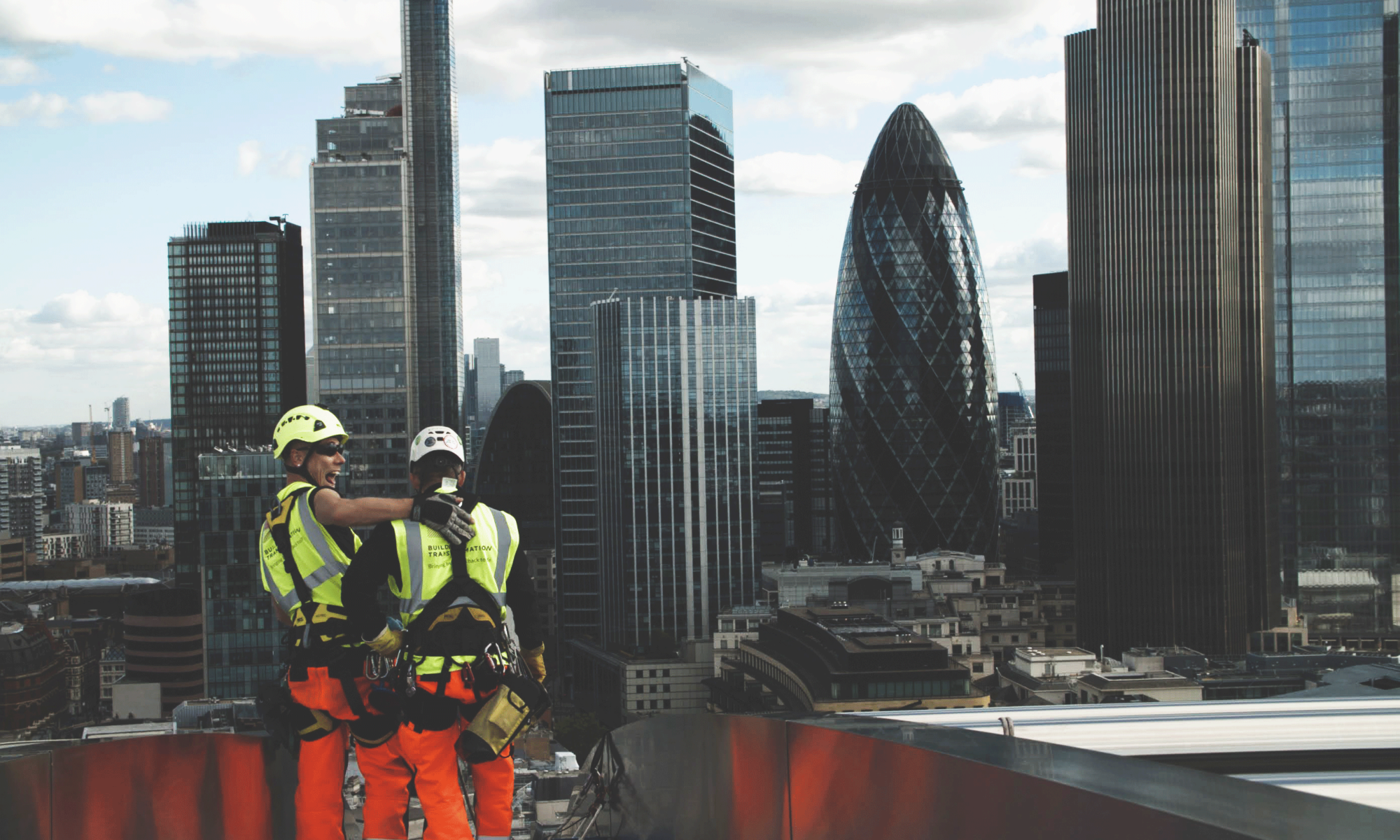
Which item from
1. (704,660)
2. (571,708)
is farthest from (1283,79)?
(571,708)

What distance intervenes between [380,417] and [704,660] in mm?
40126

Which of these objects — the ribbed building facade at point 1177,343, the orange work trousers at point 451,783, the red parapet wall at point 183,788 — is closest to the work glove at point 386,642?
the orange work trousers at point 451,783

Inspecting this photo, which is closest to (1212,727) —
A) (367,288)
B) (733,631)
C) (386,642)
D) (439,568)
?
(439,568)

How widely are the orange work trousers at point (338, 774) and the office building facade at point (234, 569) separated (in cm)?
5958

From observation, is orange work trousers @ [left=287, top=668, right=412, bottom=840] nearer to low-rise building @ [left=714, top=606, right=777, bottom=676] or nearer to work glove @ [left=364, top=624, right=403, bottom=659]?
work glove @ [left=364, top=624, right=403, bottom=659]

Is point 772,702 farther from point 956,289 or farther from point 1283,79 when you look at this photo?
point 956,289

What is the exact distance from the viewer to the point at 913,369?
118 metres

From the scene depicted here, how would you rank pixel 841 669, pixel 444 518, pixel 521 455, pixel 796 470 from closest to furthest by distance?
pixel 444 518 < pixel 841 669 < pixel 521 455 < pixel 796 470

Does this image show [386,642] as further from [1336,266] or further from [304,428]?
[1336,266]

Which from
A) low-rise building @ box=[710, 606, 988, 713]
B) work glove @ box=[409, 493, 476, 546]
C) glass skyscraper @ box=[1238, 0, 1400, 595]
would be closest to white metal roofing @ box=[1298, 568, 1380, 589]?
glass skyscraper @ box=[1238, 0, 1400, 595]

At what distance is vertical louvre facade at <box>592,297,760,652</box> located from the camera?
9244 centimetres

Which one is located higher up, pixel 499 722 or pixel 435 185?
pixel 435 185

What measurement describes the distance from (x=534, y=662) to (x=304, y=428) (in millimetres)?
1835

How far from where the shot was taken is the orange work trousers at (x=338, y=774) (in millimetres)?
6367
